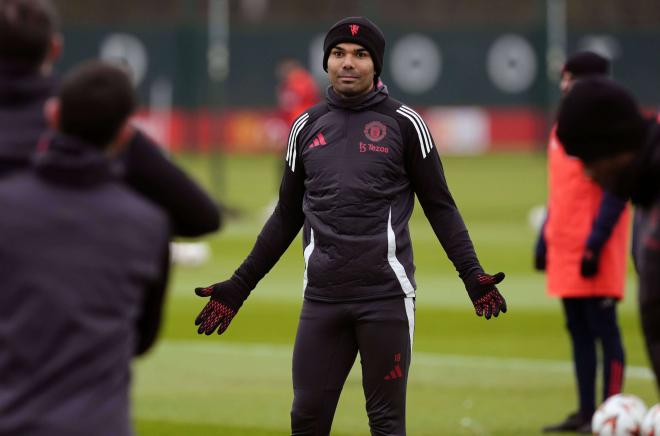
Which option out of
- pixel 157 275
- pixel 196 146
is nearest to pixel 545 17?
pixel 196 146

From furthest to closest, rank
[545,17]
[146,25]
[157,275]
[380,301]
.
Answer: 1. [146,25]
2. [545,17]
3. [380,301]
4. [157,275]

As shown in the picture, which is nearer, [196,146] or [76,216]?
[76,216]

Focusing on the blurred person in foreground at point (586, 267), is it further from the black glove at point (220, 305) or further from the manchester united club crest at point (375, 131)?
the black glove at point (220, 305)

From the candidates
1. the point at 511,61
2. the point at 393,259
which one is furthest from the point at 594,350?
the point at 511,61

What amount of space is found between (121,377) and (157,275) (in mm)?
288

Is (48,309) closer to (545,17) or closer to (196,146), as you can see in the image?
(545,17)

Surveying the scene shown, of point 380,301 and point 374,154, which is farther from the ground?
point 374,154

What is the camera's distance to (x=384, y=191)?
6.02 m

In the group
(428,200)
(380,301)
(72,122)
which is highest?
(72,122)

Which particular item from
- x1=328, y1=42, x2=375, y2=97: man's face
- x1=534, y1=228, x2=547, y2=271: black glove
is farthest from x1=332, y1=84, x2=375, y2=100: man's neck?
x1=534, y1=228, x2=547, y2=271: black glove

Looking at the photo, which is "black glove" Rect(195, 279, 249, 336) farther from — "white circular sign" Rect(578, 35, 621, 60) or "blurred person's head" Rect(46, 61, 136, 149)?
"white circular sign" Rect(578, 35, 621, 60)

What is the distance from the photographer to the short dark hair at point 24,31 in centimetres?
395

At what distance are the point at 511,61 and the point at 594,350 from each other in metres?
26.7

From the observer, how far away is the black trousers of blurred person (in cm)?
831
